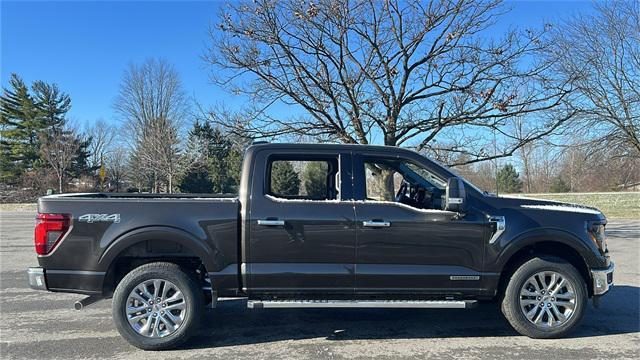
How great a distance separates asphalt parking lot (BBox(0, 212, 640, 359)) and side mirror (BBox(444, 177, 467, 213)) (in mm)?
1356

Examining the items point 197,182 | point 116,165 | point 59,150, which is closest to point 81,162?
point 116,165

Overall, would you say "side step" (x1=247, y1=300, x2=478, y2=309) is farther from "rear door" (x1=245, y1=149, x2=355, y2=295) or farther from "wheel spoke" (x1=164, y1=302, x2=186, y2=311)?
"wheel spoke" (x1=164, y1=302, x2=186, y2=311)

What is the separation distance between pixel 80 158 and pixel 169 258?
45199mm

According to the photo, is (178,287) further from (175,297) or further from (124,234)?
(124,234)

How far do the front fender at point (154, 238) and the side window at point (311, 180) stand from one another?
0.85m

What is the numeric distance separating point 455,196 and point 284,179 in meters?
2.60

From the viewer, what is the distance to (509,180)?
44.7m

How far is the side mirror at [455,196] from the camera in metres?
4.26

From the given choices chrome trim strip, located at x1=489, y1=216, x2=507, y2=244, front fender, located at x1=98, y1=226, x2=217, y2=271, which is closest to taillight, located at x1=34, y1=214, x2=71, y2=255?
front fender, located at x1=98, y1=226, x2=217, y2=271

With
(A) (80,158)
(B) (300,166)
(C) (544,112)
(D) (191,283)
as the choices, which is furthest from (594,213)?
(A) (80,158)

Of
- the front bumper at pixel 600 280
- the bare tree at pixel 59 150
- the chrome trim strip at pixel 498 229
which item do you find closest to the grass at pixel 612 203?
the bare tree at pixel 59 150

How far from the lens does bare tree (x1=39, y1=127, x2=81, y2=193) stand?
36688mm

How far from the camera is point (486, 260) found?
4.48 m

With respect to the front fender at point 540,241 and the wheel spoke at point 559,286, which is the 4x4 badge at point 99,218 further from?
the wheel spoke at point 559,286
